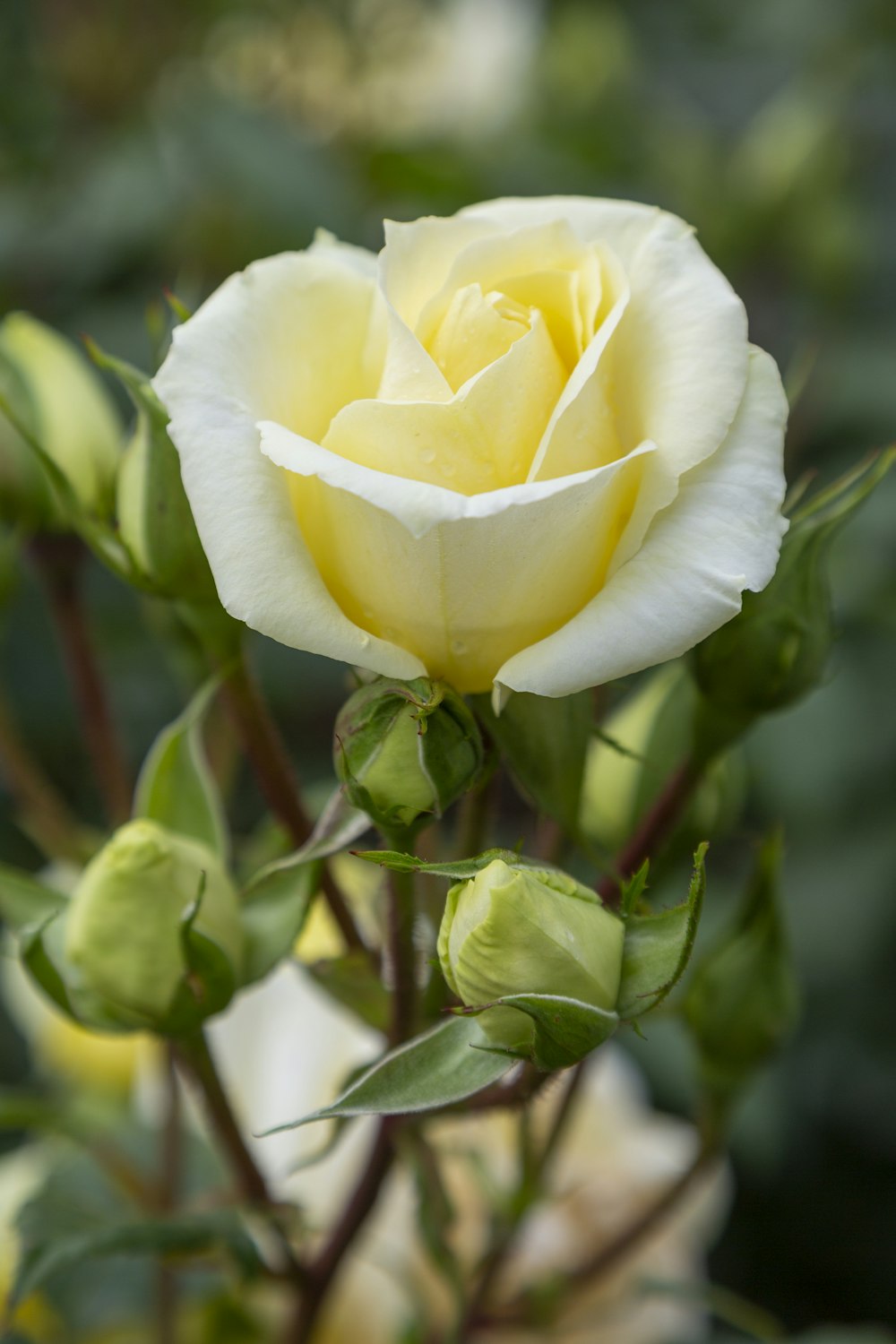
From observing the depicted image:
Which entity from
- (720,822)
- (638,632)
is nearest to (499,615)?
(638,632)

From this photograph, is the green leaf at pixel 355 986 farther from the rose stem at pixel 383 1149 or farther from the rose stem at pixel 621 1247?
the rose stem at pixel 621 1247

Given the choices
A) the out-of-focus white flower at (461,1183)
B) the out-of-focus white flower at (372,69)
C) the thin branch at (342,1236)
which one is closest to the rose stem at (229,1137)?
the thin branch at (342,1236)

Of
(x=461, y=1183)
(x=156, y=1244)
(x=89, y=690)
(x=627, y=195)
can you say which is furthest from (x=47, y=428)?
(x=627, y=195)

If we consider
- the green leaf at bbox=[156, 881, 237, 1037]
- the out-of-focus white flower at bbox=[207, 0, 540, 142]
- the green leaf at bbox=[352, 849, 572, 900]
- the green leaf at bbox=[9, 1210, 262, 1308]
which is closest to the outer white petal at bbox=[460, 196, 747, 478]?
the green leaf at bbox=[352, 849, 572, 900]

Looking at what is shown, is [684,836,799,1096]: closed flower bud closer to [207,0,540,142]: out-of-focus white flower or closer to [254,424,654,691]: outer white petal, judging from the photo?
[254,424,654,691]: outer white petal

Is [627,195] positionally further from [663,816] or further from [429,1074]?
[429,1074]
